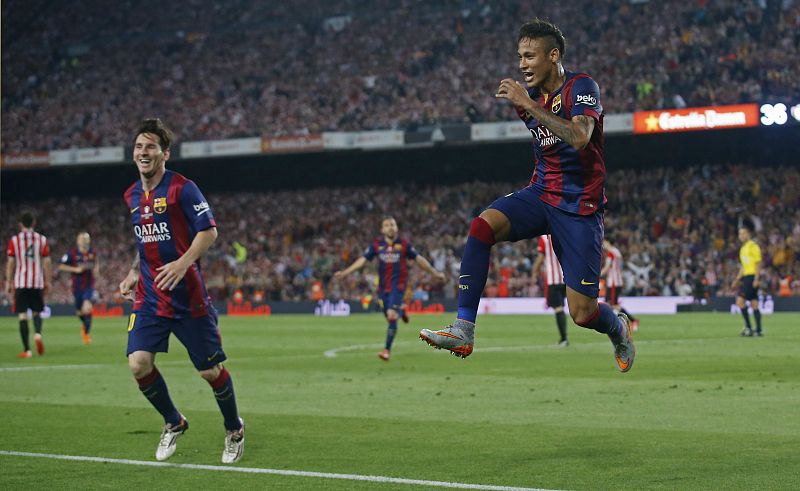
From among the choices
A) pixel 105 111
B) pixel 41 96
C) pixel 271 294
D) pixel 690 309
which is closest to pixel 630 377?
pixel 690 309

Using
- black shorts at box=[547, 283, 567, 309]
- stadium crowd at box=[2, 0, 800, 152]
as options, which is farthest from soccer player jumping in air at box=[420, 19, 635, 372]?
stadium crowd at box=[2, 0, 800, 152]

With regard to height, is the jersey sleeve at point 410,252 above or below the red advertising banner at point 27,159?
below

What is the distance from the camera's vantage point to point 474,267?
8.25m

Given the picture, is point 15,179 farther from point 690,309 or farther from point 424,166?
point 690,309

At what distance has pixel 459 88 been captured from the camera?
47.7 metres

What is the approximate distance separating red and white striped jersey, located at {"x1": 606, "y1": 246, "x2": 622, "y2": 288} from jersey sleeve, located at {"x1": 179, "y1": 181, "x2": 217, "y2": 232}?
18616 millimetres

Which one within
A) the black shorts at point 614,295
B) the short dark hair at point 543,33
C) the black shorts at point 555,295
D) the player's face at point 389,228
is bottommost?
the black shorts at point 614,295

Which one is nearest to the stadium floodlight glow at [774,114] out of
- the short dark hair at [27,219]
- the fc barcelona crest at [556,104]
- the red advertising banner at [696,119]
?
the red advertising banner at [696,119]

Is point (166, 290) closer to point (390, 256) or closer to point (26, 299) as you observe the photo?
point (390, 256)

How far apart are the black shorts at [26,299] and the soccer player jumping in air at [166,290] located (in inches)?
544

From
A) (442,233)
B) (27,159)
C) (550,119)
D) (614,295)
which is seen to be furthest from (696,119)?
(550,119)

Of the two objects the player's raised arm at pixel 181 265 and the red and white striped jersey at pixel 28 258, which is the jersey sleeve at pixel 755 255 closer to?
the red and white striped jersey at pixel 28 258

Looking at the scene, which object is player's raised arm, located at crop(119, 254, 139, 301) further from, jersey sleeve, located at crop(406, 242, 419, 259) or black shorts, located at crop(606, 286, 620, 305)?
black shorts, located at crop(606, 286, 620, 305)

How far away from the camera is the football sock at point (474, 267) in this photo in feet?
26.6
